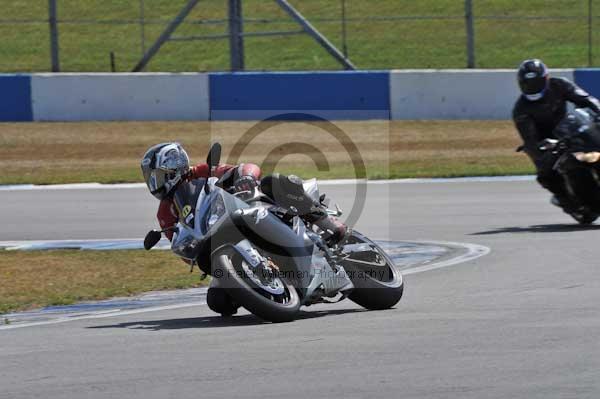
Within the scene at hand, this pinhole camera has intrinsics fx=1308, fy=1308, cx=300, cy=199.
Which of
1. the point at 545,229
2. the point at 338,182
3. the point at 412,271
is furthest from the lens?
the point at 338,182

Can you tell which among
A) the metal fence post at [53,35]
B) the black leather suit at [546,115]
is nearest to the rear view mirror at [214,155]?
the black leather suit at [546,115]

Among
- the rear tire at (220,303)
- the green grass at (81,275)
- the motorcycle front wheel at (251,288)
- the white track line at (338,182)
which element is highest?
the motorcycle front wheel at (251,288)

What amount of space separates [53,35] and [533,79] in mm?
11912

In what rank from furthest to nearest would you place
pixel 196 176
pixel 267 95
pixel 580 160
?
pixel 267 95, pixel 580 160, pixel 196 176

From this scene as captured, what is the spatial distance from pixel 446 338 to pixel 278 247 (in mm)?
1378

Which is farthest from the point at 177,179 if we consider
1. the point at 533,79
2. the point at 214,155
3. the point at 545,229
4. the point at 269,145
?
the point at 269,145

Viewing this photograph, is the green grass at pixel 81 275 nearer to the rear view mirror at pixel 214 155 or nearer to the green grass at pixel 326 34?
the rear view mirror at pixel 214 155

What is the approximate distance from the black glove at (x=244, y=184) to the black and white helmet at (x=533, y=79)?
19.8 feet

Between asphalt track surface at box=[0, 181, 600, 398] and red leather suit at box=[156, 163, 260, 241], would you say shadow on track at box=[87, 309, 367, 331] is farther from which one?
red leather suit at box=[156, 163, 260, 241]

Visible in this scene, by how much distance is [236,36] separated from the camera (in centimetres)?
2319

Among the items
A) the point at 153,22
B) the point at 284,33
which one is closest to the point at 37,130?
the point at 153,22

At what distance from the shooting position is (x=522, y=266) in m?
10.8

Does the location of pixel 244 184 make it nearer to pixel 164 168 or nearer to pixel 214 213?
pixel 214 213

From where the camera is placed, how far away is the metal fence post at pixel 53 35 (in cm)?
2319
